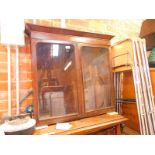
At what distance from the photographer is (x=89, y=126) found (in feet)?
4.32

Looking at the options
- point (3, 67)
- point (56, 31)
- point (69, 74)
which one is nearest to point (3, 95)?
point (3, 67)

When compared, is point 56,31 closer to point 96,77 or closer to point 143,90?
point 96,77

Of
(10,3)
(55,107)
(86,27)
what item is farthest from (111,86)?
(10,3)

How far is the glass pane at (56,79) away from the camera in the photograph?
54.7 inches

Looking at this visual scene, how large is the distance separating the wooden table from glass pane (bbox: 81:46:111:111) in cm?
15

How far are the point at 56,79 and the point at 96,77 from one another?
497mm

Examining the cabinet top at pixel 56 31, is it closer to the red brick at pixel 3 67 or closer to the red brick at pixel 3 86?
the red brick at pixel 3 67

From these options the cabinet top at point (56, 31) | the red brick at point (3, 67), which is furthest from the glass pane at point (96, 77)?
the red brick at point (3, 67)

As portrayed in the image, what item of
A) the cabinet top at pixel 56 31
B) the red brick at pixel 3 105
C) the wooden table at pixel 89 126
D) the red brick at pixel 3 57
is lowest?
the wooden table at pixel 89 126

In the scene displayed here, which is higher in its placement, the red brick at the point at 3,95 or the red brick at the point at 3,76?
the red brick at the point at 3,76

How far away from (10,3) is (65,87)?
1.13 metres

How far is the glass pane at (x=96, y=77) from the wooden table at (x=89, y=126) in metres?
0.15

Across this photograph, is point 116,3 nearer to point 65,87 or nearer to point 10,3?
point 10,3
